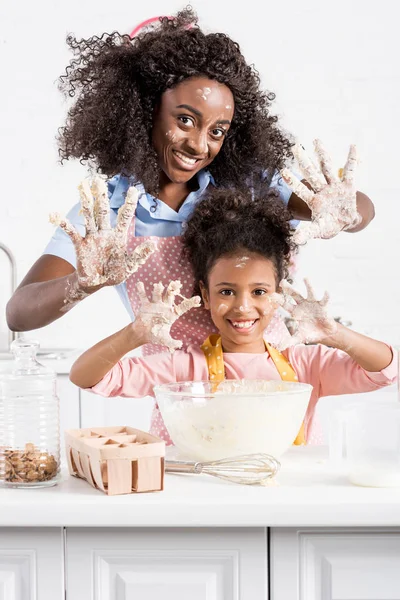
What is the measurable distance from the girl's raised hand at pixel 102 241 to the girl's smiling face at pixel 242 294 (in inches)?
9.1

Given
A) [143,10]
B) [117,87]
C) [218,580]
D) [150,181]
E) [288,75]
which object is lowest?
[218,580]

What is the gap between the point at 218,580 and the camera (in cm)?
88

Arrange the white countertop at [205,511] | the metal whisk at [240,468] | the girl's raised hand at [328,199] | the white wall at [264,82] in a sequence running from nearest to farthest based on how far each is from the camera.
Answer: the white countertop at [205,511] < the metal whisk at [240,468] < the girl's raised hand at [328,199] < the white wall at [264,82]

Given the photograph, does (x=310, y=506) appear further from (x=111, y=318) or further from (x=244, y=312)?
(x=111, y=318)

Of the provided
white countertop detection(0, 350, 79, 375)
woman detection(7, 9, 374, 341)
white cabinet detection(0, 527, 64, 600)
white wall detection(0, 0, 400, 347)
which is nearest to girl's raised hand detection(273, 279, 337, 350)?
woman detection(7, 9, 374, 341)

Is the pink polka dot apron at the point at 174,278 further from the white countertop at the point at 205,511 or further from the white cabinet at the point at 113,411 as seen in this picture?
the white cabinet at the point at 113,411

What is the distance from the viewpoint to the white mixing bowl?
994mm

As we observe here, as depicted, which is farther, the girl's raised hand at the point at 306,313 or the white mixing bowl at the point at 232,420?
the girl's raised hand at the point at 306,313

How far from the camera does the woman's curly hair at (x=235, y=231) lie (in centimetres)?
135

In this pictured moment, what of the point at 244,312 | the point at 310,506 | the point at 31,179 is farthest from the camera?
the point at 31,179

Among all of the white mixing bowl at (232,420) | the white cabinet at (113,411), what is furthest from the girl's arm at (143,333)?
the white cabinet at (113,411)

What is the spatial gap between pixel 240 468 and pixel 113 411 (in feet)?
4.13

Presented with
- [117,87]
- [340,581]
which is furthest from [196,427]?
[117,87]

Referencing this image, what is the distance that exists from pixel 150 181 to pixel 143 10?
1340mm
